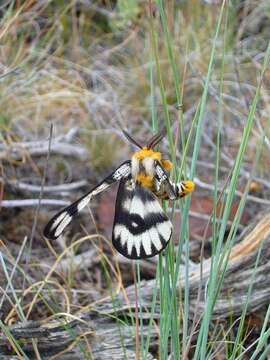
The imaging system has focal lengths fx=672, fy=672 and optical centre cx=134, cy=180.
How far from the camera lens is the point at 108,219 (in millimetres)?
1816

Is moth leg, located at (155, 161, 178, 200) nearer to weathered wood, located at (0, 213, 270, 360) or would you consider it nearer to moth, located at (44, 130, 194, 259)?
moth, located at (44, 130, 194, 259)

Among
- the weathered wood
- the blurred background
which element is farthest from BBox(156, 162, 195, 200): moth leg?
the blurred background

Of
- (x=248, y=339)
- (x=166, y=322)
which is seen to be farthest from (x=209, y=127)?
(x=166, y=322)

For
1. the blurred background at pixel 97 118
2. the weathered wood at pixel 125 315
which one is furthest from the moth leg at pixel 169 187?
the blurred background at pixel 97 118

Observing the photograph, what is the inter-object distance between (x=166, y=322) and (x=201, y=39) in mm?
1735

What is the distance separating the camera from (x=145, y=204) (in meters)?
0.81

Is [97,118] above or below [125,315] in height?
above

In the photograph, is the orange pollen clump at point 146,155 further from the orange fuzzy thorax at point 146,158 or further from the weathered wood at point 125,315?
the weathered wood at point 125,315

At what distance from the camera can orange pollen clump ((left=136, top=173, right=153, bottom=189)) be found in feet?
2.65

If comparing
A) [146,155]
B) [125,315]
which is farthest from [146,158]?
[125,315]

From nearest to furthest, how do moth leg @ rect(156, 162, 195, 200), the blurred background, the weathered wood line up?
moth leg @ rect(156, 162, 195, 200), the weathered wood, the blurred background

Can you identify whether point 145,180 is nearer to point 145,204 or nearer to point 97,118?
point 145,204

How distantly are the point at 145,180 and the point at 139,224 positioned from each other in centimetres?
5

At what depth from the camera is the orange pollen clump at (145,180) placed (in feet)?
2.65
